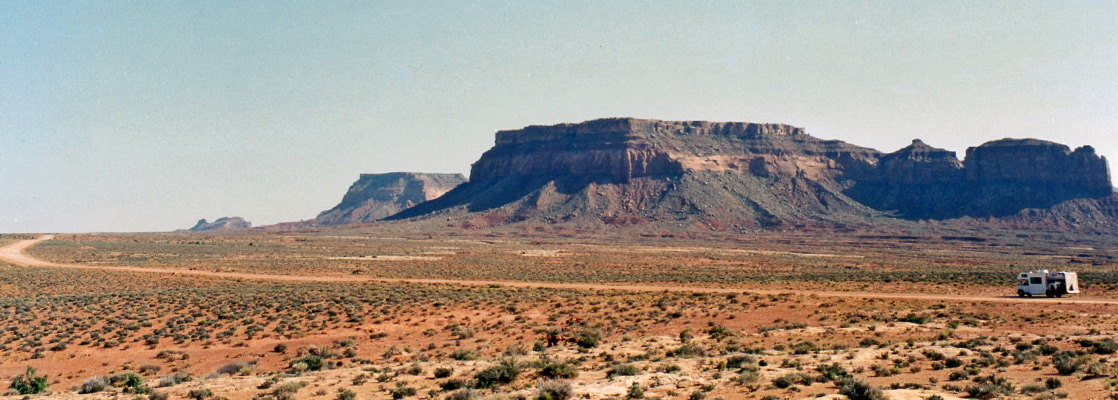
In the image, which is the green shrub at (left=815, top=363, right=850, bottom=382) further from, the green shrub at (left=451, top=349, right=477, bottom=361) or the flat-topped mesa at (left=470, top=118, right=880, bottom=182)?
the flat-topped mesa at (left=470, top=118, right=880, bottom=182)

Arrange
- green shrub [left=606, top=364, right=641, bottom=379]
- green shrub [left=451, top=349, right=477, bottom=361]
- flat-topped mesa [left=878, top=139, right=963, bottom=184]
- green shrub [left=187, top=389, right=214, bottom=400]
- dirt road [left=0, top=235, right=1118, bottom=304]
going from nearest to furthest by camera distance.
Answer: green shrub [left=187, top=389, right=214, bottom=400] → green shrub [left=606, top=364, right=641, bottom=379] → green shrub [left=451, top=349, right=477, bottom=361] → dirt road [left=0, top=235, right=1118, bottom=304] → flat-topped mesa [left=878, top=139, right=963, bottom=184]

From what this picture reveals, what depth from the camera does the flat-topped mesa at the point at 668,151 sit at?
159750 mm

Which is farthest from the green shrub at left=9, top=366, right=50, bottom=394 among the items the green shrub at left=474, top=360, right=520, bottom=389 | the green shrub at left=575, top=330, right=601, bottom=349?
the green shrub at left=575, top=330, right=601, bottom=349

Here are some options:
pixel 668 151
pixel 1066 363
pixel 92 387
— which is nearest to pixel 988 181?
pixel 668 151

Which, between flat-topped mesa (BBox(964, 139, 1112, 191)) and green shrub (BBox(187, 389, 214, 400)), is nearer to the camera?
green shrub (BBox(187, 389, 214, 400))

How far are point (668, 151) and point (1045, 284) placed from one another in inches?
4888

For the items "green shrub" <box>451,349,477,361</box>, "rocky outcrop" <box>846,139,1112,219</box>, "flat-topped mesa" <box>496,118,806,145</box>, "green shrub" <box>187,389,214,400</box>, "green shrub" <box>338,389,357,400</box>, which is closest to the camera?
"green shrub" <box>338,389,357,400</box>

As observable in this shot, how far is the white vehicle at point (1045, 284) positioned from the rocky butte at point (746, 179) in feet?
333

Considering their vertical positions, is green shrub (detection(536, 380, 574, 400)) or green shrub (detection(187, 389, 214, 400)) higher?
green shrub (detection(536, 380, 574, 400))

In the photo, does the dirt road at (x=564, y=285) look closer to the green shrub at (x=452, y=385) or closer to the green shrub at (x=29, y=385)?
the green shrub at (x=452, y=385)

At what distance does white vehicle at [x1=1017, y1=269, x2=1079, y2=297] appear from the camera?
123 feet

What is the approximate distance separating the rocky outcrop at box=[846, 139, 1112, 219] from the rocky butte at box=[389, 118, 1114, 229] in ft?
0.72

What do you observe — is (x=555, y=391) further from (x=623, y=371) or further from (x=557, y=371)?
(x=623, y=371)

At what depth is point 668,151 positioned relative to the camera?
16075 cm
